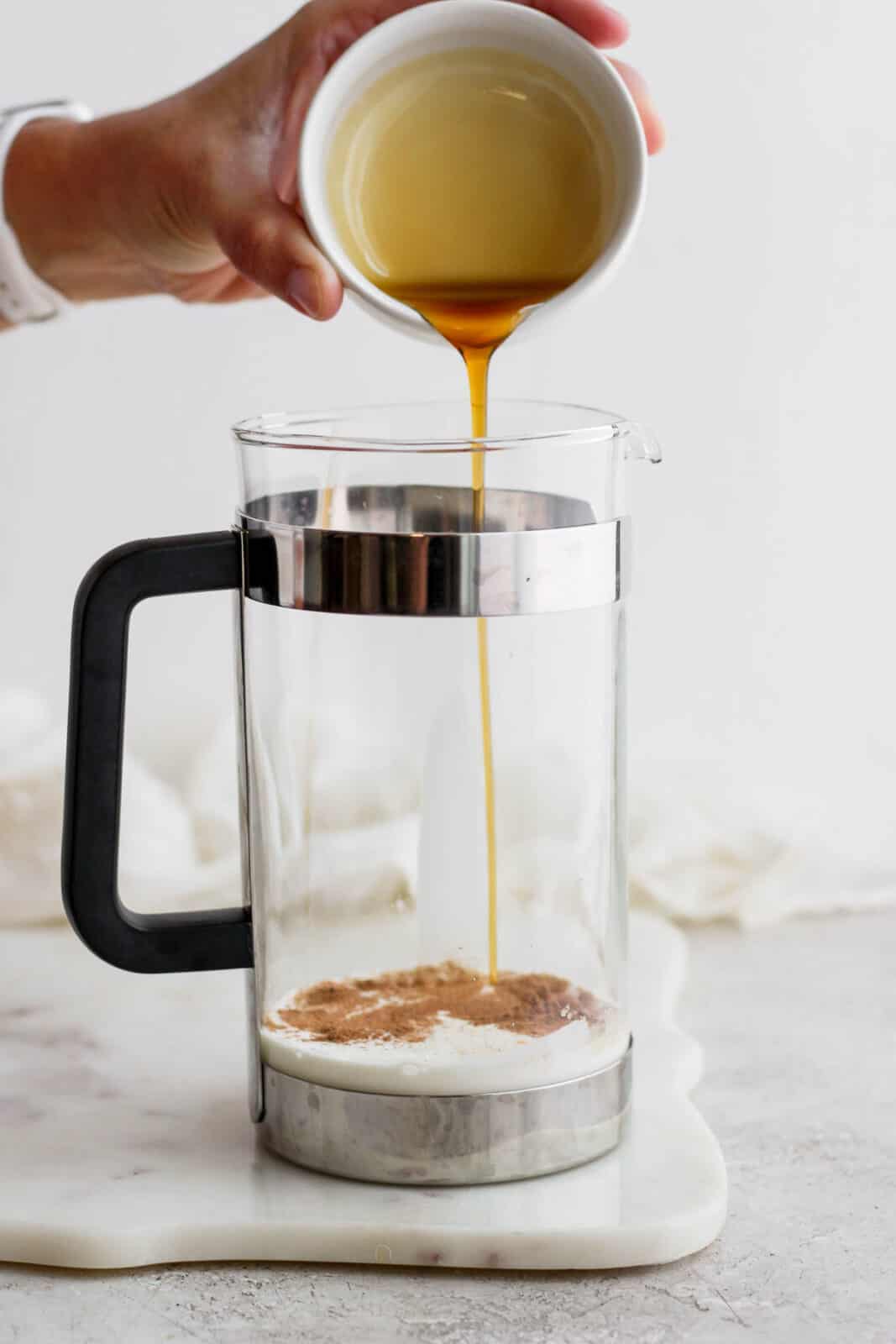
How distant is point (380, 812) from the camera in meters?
0.89

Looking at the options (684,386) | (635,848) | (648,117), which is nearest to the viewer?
(648,117)

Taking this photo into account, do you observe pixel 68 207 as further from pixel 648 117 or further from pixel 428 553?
pixel 428 553

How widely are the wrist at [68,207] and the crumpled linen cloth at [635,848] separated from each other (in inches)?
14.5

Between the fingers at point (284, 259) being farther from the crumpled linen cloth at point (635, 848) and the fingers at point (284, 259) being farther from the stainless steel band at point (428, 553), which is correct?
the crumpled linen cloth at point (635, 848)

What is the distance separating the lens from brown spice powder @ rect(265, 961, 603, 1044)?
82cm

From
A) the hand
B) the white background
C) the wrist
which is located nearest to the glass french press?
the hand

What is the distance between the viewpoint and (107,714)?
0.81 metres

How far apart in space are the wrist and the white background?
1.05ft

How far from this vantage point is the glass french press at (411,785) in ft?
2.59

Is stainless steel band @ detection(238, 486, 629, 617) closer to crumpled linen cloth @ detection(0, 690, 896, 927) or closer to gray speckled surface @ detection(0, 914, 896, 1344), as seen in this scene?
gray speckled surface @ detection(0, 914, 896, 1344)

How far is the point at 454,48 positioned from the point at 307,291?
14 centimetres

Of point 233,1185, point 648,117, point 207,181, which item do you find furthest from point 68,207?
point 233,1185

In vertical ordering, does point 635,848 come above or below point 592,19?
below

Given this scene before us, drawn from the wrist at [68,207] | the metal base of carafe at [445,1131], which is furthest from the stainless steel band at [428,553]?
the wrist at [68,207]
